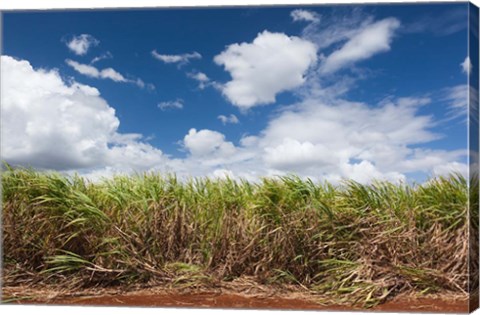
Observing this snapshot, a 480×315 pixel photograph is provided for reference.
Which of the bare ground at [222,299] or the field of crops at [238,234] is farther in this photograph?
the field of crops at [238,234]

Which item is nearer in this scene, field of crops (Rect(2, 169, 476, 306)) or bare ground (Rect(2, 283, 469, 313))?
bare ground (Rect(2, 283, 469, 313))

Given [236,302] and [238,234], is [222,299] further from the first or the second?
[238,234]

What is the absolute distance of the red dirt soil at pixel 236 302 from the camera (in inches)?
189

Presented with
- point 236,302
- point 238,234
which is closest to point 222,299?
point 236,302

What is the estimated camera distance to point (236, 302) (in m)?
5.03

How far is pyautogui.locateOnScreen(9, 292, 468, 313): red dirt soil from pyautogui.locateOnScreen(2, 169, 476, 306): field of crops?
0.09 m

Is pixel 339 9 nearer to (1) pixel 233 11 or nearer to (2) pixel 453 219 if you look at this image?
(1) pixel 233 11

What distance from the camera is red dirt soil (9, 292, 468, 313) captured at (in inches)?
189

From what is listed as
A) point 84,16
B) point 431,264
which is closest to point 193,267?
point 431,264

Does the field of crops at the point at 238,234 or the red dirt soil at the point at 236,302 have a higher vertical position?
the field of crops at the point at 238,234

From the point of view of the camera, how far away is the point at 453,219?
16.3 feet

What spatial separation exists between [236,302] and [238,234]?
55cm

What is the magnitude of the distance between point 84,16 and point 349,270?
2.83 m

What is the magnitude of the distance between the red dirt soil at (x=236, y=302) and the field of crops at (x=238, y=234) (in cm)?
9
